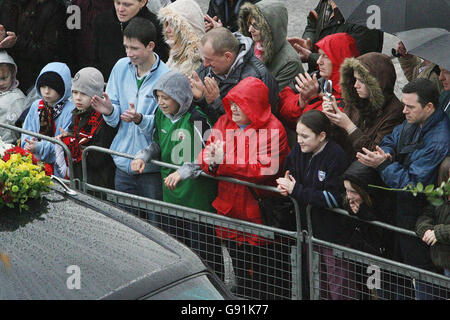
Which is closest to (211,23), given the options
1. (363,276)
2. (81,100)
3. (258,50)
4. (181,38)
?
(181,38)

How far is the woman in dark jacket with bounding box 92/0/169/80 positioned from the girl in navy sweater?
2462 millimetres

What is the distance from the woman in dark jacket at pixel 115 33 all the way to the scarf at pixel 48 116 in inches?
37.1

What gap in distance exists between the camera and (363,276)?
616cm

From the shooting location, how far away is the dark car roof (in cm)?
398

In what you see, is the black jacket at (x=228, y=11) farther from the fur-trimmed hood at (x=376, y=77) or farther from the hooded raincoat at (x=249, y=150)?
the fur-trimmed hood at (x=376, y=77)

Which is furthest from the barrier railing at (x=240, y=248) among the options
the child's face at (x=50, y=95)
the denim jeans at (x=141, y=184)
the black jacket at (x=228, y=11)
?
the black jacket at (x=228, y=11)

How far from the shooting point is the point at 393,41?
1228 centimetres

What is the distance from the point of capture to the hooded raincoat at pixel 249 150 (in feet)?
21.1

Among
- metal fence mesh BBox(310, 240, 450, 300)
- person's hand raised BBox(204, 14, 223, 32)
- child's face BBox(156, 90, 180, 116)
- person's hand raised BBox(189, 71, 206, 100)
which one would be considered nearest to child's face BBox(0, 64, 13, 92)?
person's hand raised BBox(204, 14, 223, 32)

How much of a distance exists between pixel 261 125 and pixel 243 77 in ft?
1.98

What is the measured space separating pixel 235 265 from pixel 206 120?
118cm

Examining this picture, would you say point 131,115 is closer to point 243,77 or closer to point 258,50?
point 243,77
